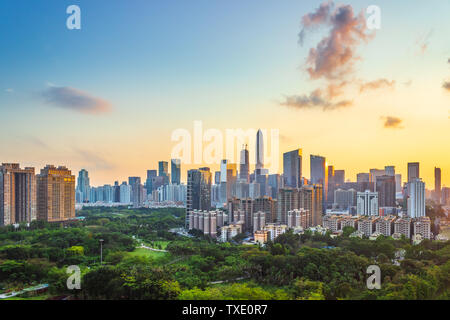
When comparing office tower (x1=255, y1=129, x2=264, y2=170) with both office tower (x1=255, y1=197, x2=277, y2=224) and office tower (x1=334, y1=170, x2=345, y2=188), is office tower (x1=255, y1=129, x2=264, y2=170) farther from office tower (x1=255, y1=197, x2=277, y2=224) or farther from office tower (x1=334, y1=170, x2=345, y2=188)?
office tower (x1=334, y1=170, x2=345, y2=188)

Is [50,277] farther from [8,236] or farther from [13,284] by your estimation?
[8,236]

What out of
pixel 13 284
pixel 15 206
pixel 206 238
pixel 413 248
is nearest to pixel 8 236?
pixel 15 206

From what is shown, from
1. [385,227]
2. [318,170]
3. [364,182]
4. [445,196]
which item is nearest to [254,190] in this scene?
[385,227]

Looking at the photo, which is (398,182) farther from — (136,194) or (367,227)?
(136,194)

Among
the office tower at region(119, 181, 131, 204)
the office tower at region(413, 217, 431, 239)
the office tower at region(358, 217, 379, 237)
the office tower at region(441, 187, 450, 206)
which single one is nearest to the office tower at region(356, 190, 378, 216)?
the office tower at region(441, 187, 450, 206)

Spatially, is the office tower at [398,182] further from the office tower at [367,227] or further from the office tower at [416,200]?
the office tower at [367,227]

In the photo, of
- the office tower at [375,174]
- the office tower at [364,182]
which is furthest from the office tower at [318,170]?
the office tower at [375,174]
